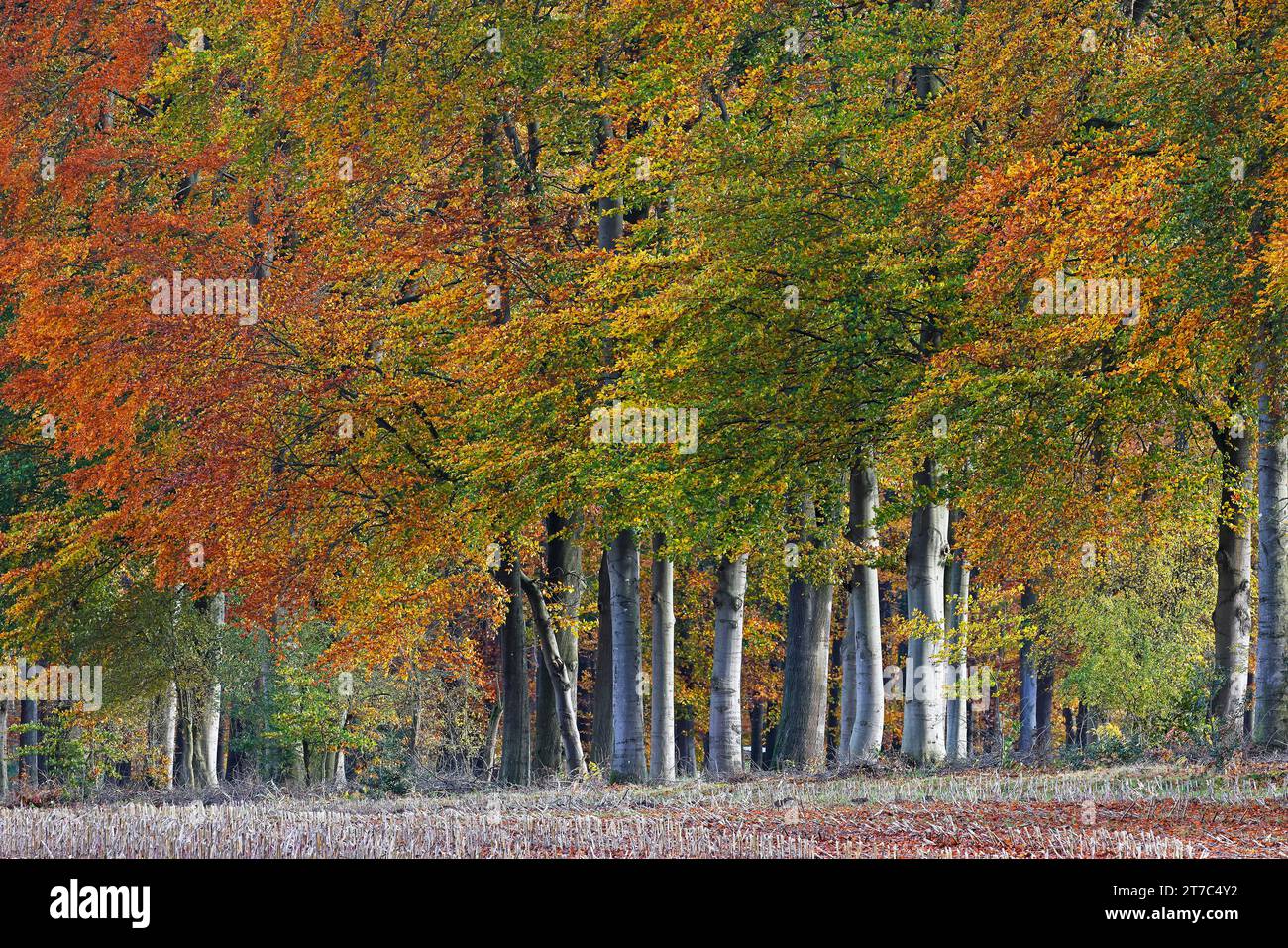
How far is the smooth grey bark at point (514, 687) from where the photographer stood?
88.1 ft

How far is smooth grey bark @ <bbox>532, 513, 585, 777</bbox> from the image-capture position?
28.3 m

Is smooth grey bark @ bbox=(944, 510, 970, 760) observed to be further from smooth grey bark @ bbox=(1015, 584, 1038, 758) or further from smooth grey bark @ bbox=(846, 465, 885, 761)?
smooth grey bark @ bbox=(1015, 584, 1038, 758)

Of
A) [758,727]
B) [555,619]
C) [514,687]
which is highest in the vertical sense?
[555,619]

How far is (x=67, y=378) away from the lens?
27.5m

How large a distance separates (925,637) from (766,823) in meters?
9.71

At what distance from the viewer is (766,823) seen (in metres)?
13.6

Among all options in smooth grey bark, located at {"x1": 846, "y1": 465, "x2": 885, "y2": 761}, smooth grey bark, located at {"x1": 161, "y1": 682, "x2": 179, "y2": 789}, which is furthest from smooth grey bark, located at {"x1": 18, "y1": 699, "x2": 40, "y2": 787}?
smooth grey bark, located at {"x1": 846, "y1": 465, "x2": 885, "y2": 761}

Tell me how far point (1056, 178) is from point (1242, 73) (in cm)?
234

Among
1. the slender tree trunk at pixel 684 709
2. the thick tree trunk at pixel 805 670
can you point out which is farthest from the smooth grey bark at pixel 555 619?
the slender tree trunk at pixel 684 709

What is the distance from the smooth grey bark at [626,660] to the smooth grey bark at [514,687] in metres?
2.11

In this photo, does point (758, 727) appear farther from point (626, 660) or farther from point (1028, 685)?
point (626, 660)

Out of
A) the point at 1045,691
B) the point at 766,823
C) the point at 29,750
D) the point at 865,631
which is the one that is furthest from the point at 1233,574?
the point at 29,750

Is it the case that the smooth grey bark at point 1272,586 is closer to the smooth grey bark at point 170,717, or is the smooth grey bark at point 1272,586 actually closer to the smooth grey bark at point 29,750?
the smooth grey bark at point 170,717

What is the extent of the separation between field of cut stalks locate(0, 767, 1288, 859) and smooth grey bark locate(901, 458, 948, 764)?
434cm
